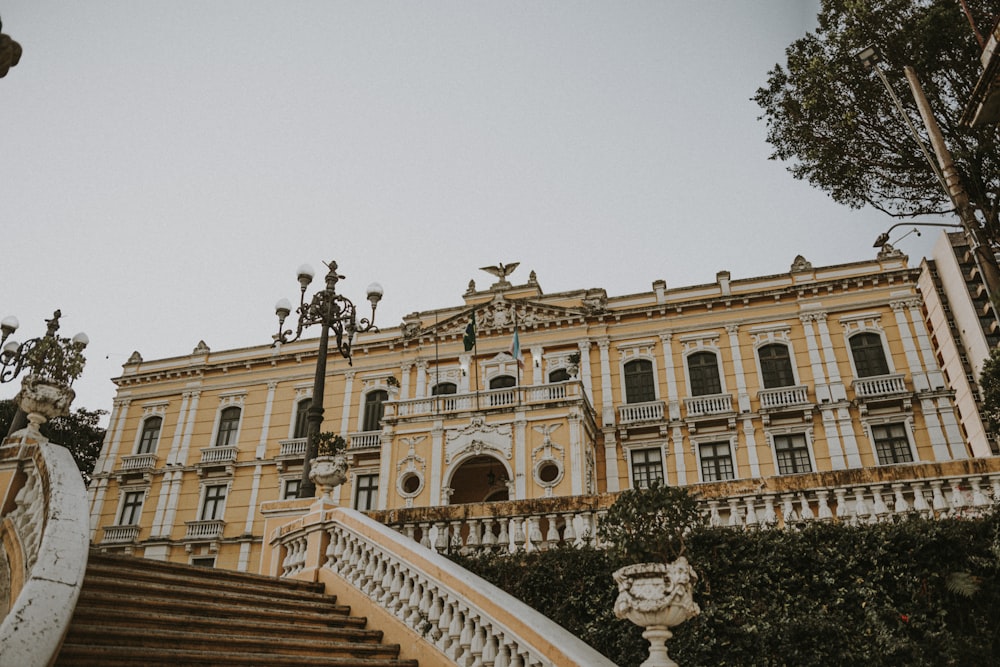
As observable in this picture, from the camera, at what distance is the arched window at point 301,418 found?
25.5 m

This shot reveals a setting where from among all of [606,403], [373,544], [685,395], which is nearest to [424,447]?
[606,403]

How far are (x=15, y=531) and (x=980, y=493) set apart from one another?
10.2 meters

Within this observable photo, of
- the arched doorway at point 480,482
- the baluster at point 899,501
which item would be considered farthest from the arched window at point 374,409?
the baluster at point 899,501

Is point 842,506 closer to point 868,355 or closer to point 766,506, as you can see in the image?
point 766,506

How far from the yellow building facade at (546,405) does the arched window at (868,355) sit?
46 millimetres

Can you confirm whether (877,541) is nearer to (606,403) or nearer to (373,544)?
(373,544)

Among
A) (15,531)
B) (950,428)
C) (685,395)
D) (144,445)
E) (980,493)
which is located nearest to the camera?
(15,531)

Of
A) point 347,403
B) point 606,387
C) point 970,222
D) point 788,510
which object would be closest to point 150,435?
point 347,403

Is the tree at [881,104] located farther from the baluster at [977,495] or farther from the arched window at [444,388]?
the arched window at [444,388]

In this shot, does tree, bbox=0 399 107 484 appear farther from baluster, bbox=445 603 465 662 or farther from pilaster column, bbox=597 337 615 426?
baluster, bbox=445 603 465 662

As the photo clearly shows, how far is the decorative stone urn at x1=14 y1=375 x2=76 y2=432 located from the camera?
774 centimetres

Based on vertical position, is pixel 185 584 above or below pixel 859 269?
below

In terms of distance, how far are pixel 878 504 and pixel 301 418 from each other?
71.4ft

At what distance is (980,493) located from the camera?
7352 millimetres
